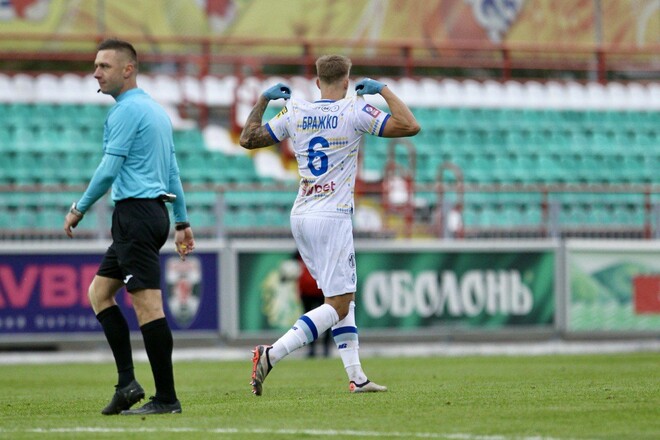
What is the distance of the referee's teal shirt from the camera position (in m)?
7.31

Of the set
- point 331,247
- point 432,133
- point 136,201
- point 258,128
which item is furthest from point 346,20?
point 136,201

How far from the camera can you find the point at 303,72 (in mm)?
25516

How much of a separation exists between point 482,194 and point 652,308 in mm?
2941

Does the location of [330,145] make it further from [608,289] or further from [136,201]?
[608,289]

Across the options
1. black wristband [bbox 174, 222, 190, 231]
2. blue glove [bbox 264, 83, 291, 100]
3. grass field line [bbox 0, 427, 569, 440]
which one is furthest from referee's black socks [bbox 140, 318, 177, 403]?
blue glove [bbox 264, 83, 291, 100]

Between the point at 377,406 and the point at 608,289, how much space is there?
11.3 m

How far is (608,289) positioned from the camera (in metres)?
18.4

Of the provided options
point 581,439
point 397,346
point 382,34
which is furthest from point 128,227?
point 382,34

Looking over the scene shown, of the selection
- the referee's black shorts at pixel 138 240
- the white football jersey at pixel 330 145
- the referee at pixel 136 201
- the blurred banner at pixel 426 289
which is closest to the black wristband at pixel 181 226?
the referee at pixel 136 201

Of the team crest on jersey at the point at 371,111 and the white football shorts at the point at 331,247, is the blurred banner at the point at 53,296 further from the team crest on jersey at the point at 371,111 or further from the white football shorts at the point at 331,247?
the team crest on jersey at the point at 371,111

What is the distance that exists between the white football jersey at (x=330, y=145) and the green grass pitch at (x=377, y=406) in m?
1.34

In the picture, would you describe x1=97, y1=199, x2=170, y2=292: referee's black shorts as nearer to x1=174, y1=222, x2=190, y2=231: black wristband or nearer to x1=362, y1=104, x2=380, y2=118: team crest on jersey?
x1=174, y1=222, x2=190, y2=231: black wristband

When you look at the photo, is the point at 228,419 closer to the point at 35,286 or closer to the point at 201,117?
the point at 35,286

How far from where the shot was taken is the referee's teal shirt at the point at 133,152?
731 cm
